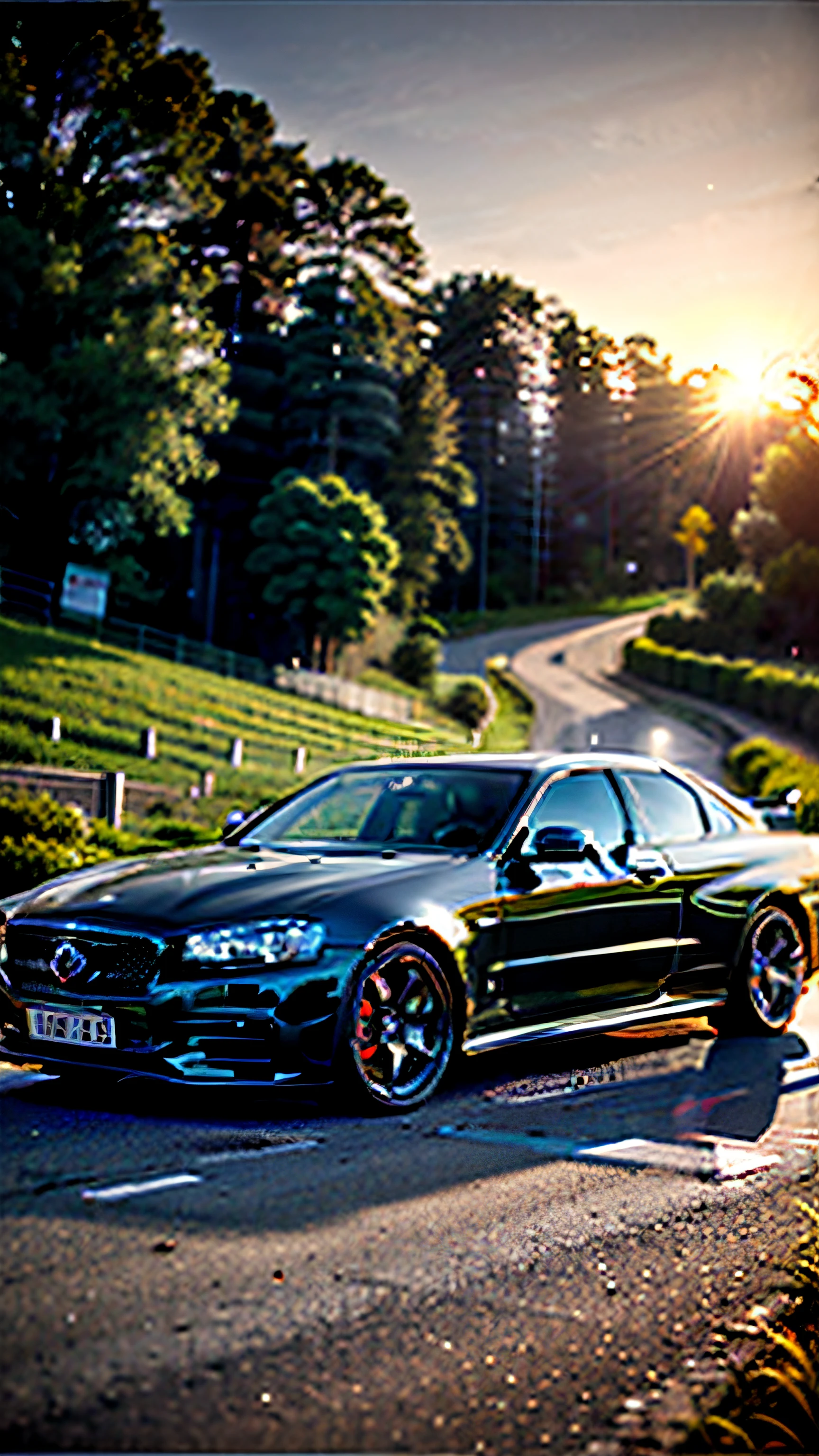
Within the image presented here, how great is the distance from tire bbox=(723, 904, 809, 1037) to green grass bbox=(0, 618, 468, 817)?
497 cm

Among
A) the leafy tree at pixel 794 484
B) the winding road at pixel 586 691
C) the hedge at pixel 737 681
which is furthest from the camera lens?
the hedge at pixel 737 681

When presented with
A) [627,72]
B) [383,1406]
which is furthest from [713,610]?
[383,1406]

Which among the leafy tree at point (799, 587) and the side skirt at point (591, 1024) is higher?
the leafy tree at point (799, 587)

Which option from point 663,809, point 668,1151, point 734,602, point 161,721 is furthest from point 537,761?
point 734,602

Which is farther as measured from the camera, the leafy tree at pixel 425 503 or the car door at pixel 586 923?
the leafy tree at pixel 425 503

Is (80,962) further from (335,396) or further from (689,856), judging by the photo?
(335,396)

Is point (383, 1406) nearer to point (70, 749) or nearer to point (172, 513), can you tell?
point (70, 749)

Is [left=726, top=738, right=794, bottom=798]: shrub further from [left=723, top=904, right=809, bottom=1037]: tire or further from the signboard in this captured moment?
[left=723, top=904, right=809, bottom=1037]: tire

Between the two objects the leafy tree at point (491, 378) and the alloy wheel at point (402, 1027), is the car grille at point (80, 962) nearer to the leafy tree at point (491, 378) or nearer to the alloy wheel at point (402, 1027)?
the alloy wheel at point (402, 1027)

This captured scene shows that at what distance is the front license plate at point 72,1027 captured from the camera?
5188mm

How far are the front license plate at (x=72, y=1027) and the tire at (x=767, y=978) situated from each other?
3.42 meters

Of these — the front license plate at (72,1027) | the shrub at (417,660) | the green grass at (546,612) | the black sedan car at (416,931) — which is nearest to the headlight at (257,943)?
the black sedan car at (416,931)

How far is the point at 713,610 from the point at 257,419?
96.9 ft

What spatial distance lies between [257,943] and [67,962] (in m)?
0.75
